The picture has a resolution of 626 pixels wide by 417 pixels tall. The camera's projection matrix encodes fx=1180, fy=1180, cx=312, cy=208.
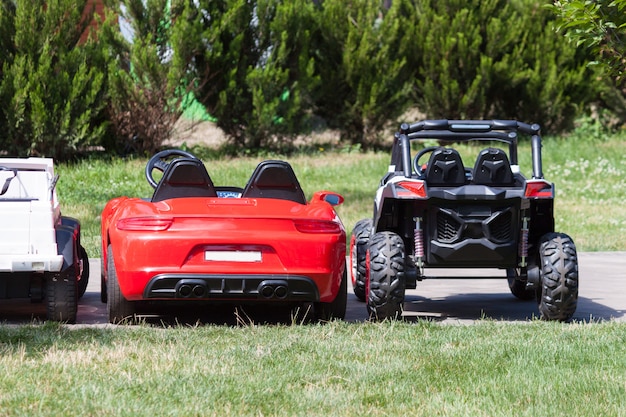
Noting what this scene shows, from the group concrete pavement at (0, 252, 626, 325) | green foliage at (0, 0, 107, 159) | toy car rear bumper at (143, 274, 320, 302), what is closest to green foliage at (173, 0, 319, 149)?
green foliage at (0, 0, 107, 159)

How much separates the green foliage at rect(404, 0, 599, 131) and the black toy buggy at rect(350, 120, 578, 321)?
1248 centimetres

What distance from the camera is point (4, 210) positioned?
301 inches

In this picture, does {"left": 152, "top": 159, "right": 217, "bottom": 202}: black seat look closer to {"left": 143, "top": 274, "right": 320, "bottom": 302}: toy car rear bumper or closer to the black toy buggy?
{"left": 143, "top": 274, "right": 320, "bottom": 302}: toy car rear bumper

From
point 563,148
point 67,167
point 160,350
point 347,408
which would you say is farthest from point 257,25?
point 347,408

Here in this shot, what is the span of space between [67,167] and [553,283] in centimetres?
1204

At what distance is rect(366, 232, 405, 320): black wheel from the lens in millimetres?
7910

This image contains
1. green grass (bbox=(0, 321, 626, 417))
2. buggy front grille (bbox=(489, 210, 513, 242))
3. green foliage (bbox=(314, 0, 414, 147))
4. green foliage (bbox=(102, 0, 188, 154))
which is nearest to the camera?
green grass (bbox=(0, 321, 626, 417))

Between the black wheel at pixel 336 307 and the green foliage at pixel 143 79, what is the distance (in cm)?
1125

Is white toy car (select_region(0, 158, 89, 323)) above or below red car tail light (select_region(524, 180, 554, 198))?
below

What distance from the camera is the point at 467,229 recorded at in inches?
323

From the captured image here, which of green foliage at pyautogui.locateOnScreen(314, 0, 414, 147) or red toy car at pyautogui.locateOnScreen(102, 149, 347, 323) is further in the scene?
green foliage at pyautogui.locateOnScreen(314, 0, 414, 147)

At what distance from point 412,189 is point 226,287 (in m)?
1.47

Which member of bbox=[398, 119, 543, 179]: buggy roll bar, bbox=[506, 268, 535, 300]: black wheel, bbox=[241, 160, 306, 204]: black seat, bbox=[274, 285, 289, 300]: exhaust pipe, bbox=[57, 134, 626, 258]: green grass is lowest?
bbox=[57, 134, 626, 258]: green grass

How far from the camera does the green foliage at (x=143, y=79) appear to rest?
18906 millimetres
